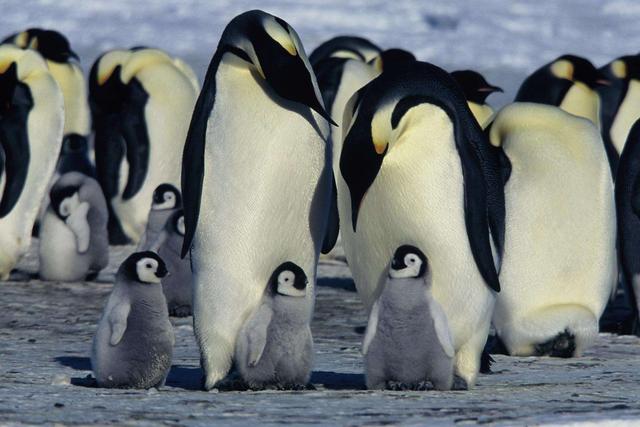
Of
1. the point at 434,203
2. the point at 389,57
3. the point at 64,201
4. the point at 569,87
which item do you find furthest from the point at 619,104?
the point at 434,203

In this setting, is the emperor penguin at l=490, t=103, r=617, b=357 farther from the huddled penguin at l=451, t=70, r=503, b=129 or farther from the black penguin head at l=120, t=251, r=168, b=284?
the huddled penguin at l=451, t=70, r=503, b=129

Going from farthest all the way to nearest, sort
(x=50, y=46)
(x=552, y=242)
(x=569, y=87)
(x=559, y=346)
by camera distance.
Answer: (x=50, y=46) → (x=569, y=87) → (x=552, y=242) → (x=559, y=346)

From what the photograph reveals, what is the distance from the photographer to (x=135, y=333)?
544 cm

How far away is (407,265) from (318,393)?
0.51 m

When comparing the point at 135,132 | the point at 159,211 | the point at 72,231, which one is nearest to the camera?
the point at 159,211

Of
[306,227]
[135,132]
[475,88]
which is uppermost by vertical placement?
[475,88]

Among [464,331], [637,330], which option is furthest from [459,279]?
[637,330]

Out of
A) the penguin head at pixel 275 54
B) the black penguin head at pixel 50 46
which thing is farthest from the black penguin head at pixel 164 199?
the black penguin head at pixel 50 46

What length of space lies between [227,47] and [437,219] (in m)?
0.98

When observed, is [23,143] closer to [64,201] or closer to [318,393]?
[64,201]

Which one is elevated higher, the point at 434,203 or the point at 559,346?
the point at 434,203

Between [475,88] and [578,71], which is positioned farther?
[578,71]

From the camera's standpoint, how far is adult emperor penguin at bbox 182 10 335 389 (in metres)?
5.50

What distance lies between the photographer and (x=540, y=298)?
6.87m
